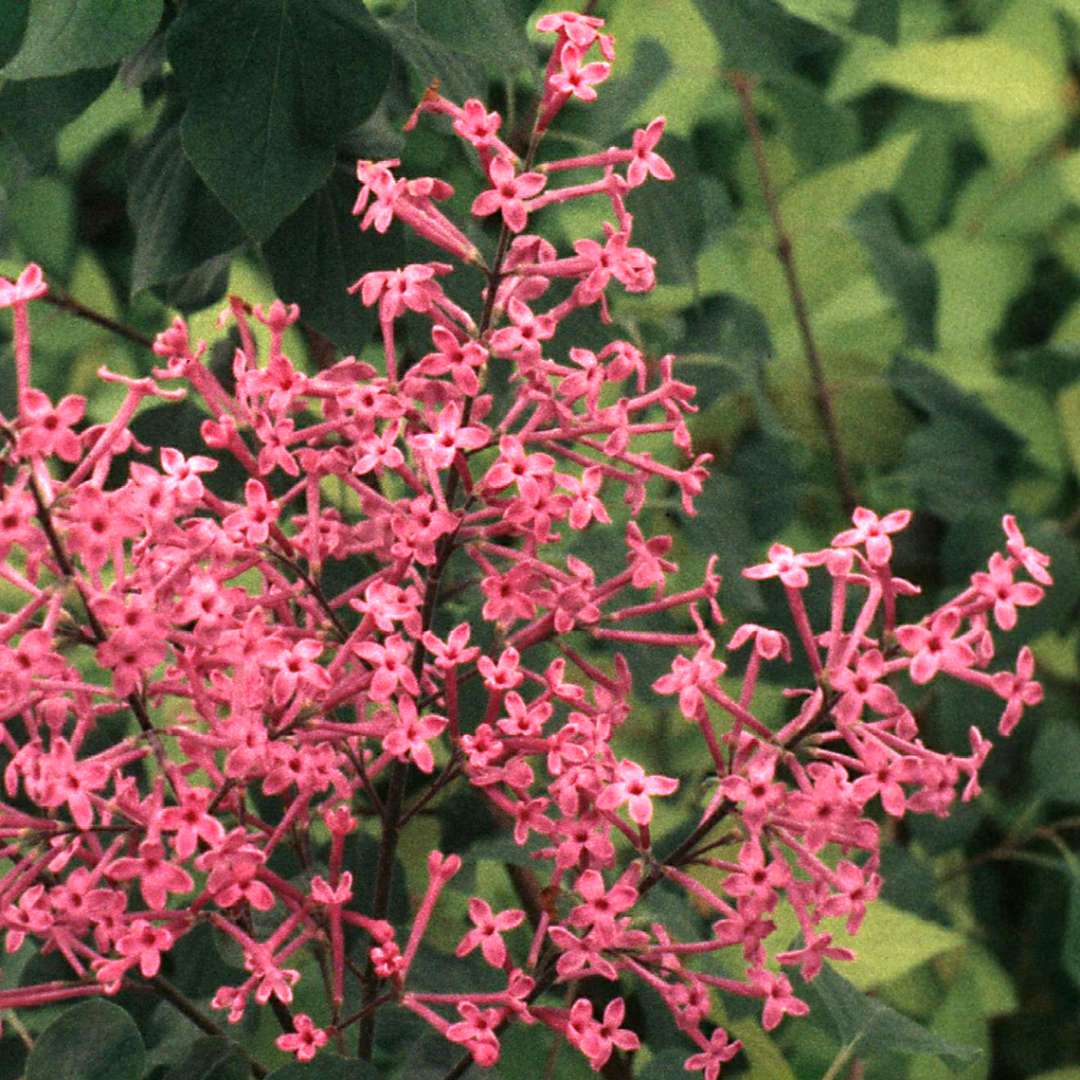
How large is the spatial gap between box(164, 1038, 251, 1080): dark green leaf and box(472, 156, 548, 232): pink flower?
309 millimetres

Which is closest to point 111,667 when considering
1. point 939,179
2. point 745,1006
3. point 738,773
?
point 738,773

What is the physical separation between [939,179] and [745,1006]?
0.93 metres

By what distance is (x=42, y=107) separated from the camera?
782 millimetres

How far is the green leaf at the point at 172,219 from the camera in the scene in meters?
0.78

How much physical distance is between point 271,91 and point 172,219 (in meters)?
0.11

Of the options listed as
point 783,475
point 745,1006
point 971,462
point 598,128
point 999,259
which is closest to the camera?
point 745,1006

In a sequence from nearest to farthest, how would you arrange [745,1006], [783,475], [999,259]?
[745,1006] → [783,475] → [999,259]

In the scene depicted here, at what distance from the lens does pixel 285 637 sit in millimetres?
583

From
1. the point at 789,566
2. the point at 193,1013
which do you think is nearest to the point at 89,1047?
the point at 193,1013

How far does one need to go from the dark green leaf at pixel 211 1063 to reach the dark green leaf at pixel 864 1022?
0.22 metres

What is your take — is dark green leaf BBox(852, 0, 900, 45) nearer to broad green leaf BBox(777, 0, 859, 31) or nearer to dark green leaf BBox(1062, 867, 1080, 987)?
broad green leaf BBox(777, 0, 859, 31)

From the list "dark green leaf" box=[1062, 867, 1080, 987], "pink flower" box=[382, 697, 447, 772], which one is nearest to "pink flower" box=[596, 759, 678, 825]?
"pink flower" box=[382, 697, 447, 772]

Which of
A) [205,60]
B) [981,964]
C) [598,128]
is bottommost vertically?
[981,964]

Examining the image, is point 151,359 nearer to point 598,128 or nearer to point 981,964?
point 598,128
